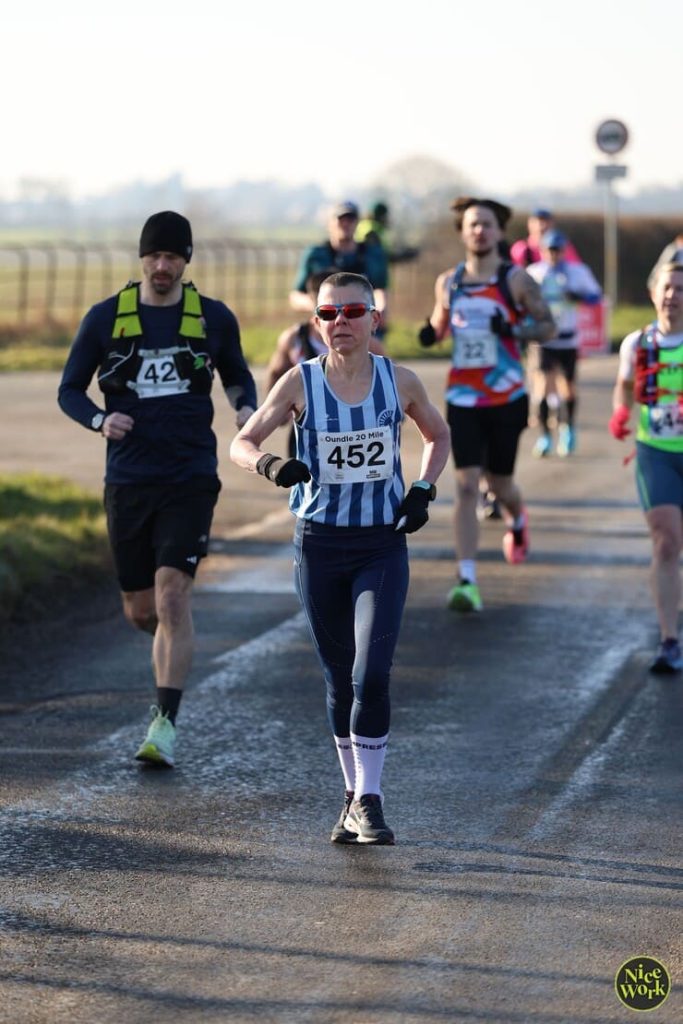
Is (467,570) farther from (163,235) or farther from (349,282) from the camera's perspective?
(349,282)

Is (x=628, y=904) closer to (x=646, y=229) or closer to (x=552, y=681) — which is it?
(x=552, y=681)

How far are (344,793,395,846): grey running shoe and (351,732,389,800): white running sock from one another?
1.0 inches

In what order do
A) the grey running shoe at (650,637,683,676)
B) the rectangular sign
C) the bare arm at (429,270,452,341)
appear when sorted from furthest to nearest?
the rectangular sign < the bare arm at (429,270,452,341) < the grey running shoe at (650,637,683,676)

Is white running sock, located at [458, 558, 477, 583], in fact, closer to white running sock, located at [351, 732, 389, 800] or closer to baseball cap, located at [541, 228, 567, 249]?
white running sock, located at [351, 732, 389, 800]

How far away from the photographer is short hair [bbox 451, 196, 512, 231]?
34.6 ft

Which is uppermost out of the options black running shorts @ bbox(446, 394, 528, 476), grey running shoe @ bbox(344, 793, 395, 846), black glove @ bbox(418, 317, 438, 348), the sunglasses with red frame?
the sunglasses with red frame

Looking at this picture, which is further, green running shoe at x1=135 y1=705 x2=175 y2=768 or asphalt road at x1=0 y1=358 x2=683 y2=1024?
green running shoe at x1=135 y1=705 x2=175 y2=768

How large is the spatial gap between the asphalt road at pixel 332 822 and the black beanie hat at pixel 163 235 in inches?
76.5

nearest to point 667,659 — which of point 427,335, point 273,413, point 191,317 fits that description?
point 427,335

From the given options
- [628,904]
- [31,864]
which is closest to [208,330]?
[31,864]

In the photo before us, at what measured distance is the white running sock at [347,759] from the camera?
260 inches

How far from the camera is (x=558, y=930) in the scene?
5.44m

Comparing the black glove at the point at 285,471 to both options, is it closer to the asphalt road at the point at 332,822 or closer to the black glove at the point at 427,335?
the asphalt road at the point at 332,822

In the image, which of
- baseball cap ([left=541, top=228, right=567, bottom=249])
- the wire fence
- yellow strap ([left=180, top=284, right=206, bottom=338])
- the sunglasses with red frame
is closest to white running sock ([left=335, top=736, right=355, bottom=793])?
the sunglasses with red frame
